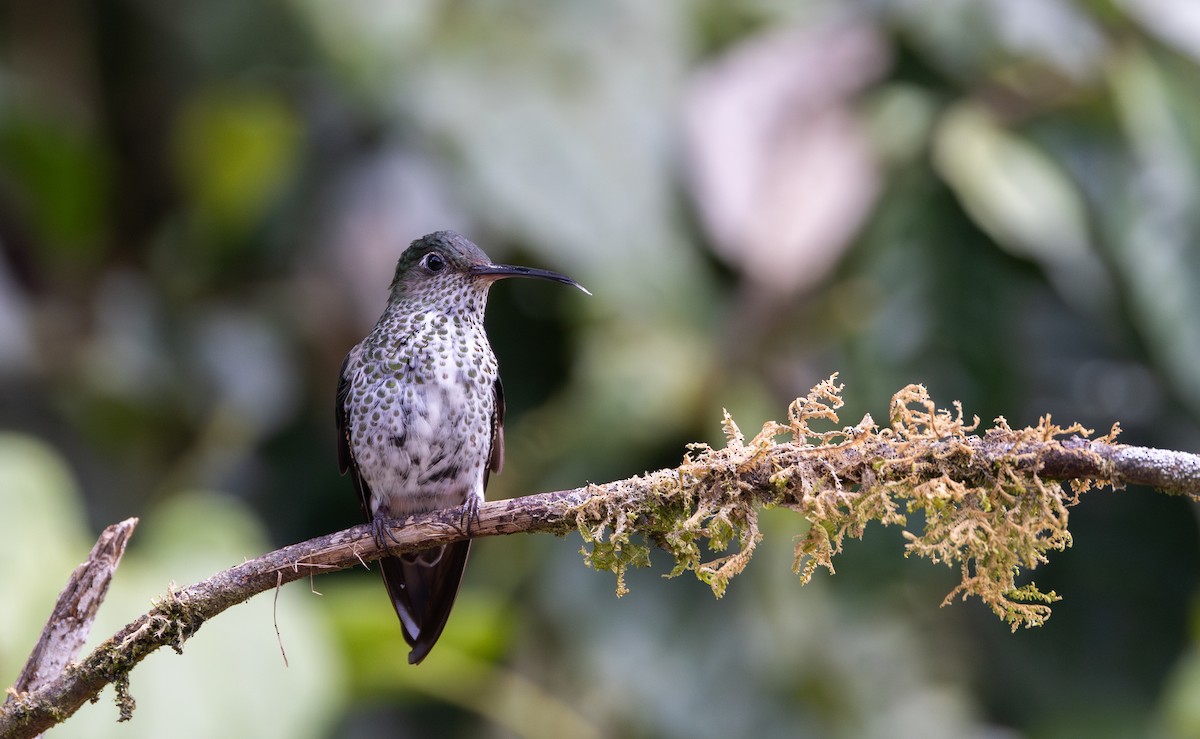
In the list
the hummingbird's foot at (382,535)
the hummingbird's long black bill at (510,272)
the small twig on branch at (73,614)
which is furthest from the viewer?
the hummingbird's long black bill at (510,272)

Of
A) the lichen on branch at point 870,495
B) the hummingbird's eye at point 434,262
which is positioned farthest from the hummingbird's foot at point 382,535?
the hummingbird's eye at point 434,262

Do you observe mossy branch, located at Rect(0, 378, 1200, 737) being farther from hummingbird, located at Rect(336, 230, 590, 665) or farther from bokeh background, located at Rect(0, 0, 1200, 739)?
bokeh background, located at Rect(0, 0, 1200, 739)

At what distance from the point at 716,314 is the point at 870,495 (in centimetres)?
354

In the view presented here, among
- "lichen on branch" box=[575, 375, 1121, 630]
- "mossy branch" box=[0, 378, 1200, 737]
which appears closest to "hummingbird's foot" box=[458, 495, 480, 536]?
"mossy branch" box=[0, 378, 1200, 737]

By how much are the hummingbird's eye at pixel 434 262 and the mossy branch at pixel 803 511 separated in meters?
1.00

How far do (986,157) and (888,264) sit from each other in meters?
0.70

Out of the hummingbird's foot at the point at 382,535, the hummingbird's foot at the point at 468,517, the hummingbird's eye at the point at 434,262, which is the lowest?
the hummingbird's foot at the point at 382,535

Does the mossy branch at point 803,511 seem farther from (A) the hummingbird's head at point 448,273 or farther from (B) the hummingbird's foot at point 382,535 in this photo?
(A) the hummingbird's head at point 448,273

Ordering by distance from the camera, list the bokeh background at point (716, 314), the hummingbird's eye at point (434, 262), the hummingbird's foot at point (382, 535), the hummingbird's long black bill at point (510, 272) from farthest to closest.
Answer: the bokeh background at point (716, 314), the hummingbird's eye at point (434, 262), the hummingbird's long black bill at point (510, 272), the hummingbird's foot at point (382, 535)

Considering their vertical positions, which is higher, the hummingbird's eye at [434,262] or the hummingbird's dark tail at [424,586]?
the hummingbird's eye at [434,262]

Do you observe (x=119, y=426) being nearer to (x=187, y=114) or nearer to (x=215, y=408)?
(x=215, y=408)

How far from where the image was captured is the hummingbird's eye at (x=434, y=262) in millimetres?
2980

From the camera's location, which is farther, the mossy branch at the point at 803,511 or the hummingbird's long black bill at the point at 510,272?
the hummingbird's long black bill at the point at 510,272

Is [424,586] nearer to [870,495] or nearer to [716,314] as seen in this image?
[870,495]
